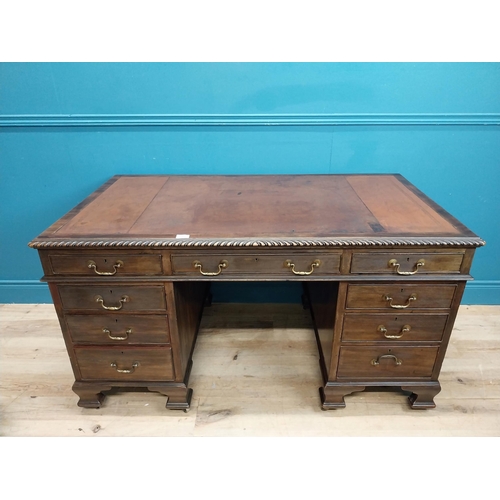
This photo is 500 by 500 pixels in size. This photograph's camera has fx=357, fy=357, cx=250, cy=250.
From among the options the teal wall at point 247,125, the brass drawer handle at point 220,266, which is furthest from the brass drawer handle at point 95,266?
the teal wall at point 247,125

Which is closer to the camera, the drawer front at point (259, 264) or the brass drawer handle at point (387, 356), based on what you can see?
the drawer front at point (259, 264)

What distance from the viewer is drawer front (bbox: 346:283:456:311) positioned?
1.40 metres

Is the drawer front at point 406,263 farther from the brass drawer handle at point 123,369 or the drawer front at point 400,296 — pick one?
the brass drawer handle at point 123,369

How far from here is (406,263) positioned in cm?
135

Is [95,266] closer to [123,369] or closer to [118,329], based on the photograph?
[118,329]

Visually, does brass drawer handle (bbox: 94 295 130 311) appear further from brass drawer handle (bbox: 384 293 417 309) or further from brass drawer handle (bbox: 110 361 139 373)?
brass drawer handle (bbox: 384 293 417 309)

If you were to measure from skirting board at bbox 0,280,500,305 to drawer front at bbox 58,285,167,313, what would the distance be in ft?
3.07

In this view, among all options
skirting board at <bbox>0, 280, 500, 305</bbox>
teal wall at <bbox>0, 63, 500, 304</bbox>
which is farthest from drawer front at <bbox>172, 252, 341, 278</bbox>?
skirting board at <bbox>0, 280, 500, 305</bbox>

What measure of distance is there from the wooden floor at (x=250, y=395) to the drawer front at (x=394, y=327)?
409 millimetres

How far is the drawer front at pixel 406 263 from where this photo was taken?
4.37 ft

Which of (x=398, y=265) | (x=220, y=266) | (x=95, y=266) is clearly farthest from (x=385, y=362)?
(x=95, y=266)

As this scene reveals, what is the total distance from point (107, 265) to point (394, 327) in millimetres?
1183

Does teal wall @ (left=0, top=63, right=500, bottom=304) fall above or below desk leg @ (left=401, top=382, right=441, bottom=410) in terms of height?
above

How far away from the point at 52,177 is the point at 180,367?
1353 millimetres
